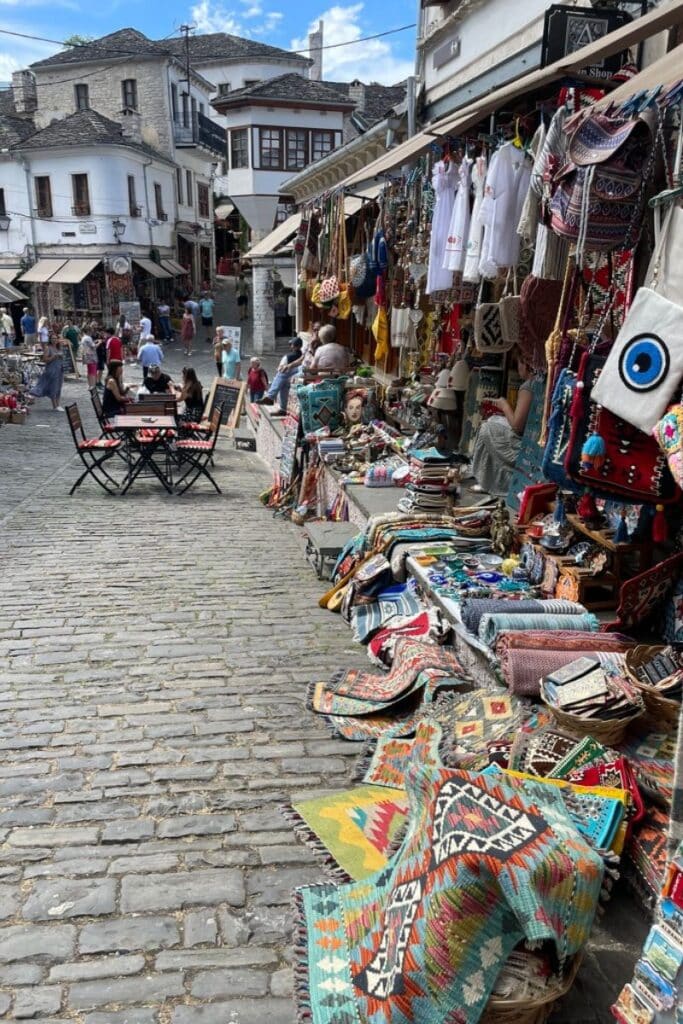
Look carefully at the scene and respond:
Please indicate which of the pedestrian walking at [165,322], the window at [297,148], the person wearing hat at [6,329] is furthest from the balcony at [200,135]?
the person wearing hat at [6,329]

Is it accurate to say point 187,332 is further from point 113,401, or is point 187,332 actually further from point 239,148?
point 113,401

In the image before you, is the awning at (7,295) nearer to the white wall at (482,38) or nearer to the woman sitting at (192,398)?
the woman sitting at (192,398)

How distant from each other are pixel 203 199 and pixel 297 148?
1555 centimetres

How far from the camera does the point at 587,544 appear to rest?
500cm

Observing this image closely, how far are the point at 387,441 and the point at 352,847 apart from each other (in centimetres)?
645

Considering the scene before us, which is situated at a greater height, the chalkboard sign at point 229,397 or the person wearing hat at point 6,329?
the person wearing hat at point 6,329

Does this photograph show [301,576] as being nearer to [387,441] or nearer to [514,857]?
[387,441]

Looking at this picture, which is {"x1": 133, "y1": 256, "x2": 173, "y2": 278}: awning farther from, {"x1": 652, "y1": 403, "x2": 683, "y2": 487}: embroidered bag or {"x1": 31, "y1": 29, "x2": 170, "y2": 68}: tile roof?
{"x1": 652, "y1": 403, "x2": 683, "y2": 487}: embroidered bag

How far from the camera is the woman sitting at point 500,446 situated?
690cm

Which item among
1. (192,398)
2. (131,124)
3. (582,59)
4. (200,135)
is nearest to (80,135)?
(131,124)

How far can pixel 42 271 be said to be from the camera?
33938 millimetres

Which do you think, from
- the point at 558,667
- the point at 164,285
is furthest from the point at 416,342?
the point at 164,285

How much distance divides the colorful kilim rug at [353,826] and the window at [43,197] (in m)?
36.0

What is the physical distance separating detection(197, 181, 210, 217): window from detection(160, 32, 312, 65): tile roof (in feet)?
25.6
